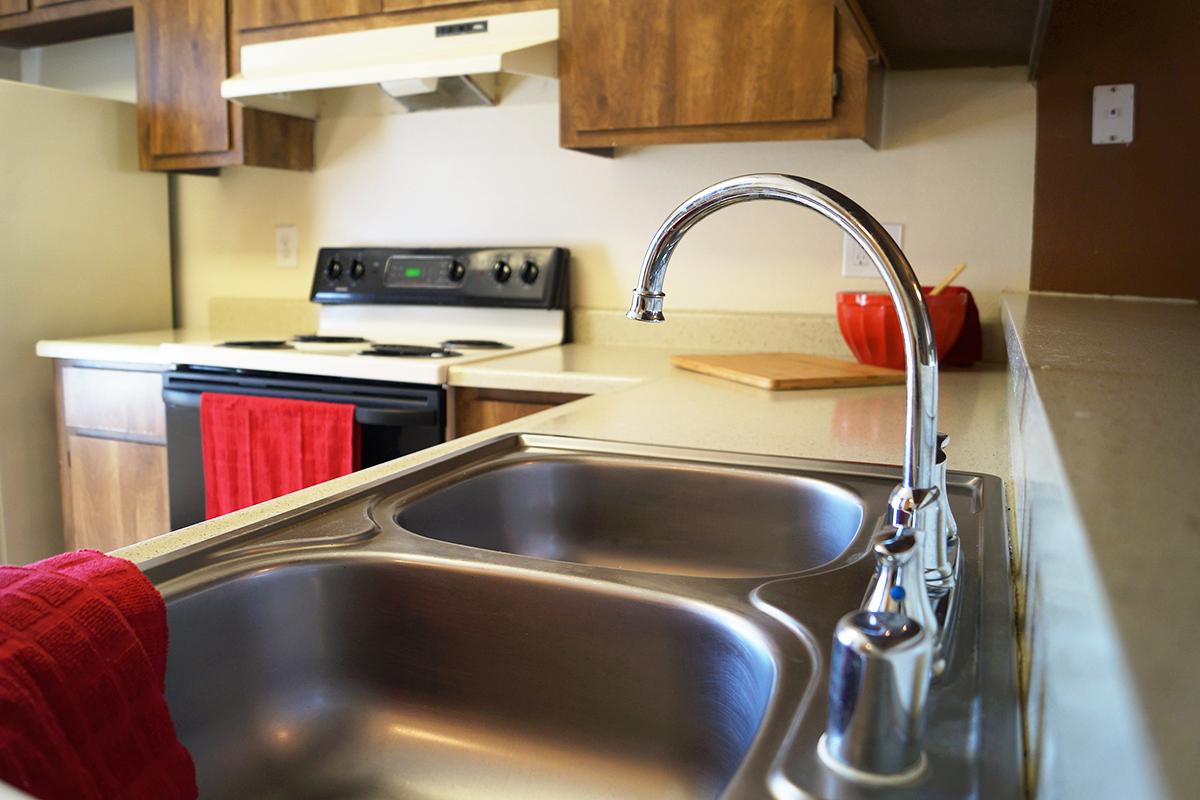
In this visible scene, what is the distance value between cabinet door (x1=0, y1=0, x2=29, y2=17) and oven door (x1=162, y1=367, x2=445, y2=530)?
55.4 inches

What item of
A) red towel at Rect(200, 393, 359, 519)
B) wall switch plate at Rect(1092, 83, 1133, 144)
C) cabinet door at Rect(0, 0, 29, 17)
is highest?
cabinet door at Rect(0, 0, 29, 17)

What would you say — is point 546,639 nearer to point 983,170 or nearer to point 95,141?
point 983,170

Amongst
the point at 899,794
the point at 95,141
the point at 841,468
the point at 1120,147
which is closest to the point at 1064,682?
the point at 899,794

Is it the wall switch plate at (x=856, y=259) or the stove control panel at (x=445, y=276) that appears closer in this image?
the wall switch plate at (x=856, y=259)

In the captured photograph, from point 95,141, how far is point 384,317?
940 mm

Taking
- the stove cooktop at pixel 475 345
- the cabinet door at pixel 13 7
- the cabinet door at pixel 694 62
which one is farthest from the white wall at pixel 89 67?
the cabinet door at pixel 694 62

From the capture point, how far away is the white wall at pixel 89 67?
3.11 meters

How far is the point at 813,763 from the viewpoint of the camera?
0.46 metres

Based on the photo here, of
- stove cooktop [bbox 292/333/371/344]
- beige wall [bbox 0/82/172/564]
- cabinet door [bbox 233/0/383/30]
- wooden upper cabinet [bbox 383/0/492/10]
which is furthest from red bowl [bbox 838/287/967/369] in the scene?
beige wall [bbox 0/82/172/564]

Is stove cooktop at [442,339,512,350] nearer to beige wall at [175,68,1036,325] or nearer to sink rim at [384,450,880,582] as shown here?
beige wall at [175,68,1036,325]

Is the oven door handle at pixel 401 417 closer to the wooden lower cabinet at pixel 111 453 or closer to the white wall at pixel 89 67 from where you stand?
the wooden lower cabinet at pixel 111 453

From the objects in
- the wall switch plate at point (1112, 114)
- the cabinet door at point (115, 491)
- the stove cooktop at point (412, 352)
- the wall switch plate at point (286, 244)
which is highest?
the wall switch plate at point (1112, 114)

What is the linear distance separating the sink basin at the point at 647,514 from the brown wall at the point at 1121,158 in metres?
1.20

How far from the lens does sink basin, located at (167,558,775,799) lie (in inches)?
28.4
